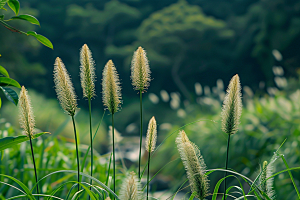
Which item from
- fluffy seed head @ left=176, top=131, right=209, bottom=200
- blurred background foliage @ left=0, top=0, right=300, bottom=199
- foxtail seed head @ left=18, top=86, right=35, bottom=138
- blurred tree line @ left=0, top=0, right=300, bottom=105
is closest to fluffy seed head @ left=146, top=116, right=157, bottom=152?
fluffy seed head @ left=176, top=131, right=209, bottom=200

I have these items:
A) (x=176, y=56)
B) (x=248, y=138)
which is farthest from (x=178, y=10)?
(x=248, y=138)

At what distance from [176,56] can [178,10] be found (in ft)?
3.60

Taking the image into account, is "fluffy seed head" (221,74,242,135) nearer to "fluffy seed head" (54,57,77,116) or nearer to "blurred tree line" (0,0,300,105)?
"fluffy seed head" (54,57,77,116)

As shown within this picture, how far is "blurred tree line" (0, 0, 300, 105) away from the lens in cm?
533

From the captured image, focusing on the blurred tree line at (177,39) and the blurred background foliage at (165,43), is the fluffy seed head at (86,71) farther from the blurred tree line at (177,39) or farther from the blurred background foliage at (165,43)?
the blurred tree line at (177,39)

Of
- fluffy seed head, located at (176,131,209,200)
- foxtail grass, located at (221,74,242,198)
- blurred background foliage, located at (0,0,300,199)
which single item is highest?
blurred background foliage, located at (0,0,300,199)

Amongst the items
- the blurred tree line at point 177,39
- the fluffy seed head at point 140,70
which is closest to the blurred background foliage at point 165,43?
the blurred tree line at point 177,39

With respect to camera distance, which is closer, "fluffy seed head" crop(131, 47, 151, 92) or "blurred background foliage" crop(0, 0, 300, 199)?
"fluffy seed head" crop(131, 47, 151, 92)

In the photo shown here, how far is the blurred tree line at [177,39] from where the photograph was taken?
17.5 ft

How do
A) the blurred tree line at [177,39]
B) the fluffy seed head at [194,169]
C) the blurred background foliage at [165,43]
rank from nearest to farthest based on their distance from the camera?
1. the fluffy seed head at [194,169]
2. the blurred background foliage at [165,43]
3. the blurred tree line at [177,39]

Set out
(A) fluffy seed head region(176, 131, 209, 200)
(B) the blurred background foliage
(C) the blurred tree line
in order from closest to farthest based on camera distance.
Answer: (A) fluffy seed head region(176, 131, 209, 200) → (B) the blurred background foliage → (C) the blurred tree line

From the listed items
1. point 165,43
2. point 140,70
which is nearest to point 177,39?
point 165,43

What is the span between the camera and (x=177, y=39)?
5754 millimetres

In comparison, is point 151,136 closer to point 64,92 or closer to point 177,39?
point 64,92
